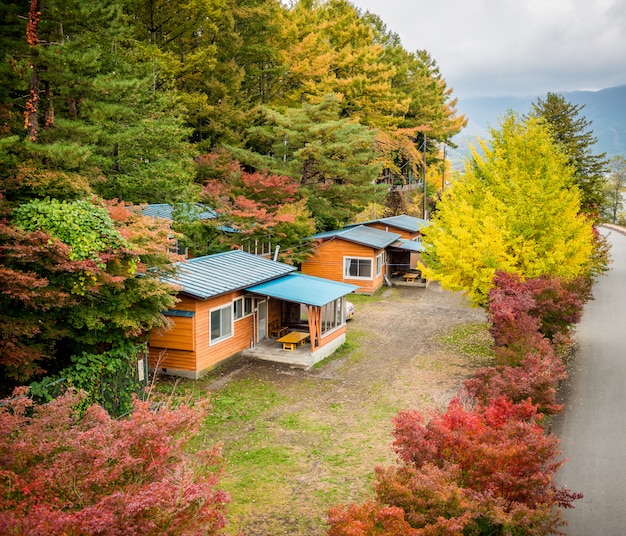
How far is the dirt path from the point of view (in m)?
10.4

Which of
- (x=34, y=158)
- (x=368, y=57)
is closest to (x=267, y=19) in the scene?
(x=368, y=57)

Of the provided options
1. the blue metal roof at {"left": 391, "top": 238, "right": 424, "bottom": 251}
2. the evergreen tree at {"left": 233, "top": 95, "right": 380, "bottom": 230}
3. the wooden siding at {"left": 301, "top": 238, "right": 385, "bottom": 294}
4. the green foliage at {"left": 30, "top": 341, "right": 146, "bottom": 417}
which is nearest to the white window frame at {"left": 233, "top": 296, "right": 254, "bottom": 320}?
the green foliage at {"left": 30, "top": 341, "right": 146, "bottom": 417}

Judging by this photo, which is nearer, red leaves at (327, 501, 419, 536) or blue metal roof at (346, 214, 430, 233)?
red leaves at (327, 501, 419, 536)

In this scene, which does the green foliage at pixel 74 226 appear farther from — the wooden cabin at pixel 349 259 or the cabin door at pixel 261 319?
the wooden cabin at pixel 349 259

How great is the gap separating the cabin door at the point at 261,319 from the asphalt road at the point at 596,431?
11.0 meters

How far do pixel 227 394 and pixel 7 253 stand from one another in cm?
740

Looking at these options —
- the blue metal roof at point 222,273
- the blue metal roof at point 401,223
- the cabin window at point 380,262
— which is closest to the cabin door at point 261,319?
the blue metal roof at point 222,273

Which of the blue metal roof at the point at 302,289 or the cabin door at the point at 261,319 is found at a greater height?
the blue metal roof at the point at 302,289

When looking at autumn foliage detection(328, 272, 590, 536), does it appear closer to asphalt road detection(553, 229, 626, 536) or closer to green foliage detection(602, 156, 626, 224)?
asphalt road detection(553, 229, 626, 536)

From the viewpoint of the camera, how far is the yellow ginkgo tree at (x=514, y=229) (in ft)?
60.8

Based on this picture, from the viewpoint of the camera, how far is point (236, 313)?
19344mm

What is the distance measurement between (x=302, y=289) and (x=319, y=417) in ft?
21.8

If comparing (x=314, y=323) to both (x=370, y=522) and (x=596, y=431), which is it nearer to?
(x=596, y=431)

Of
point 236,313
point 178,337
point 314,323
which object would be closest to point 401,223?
point 314,323
